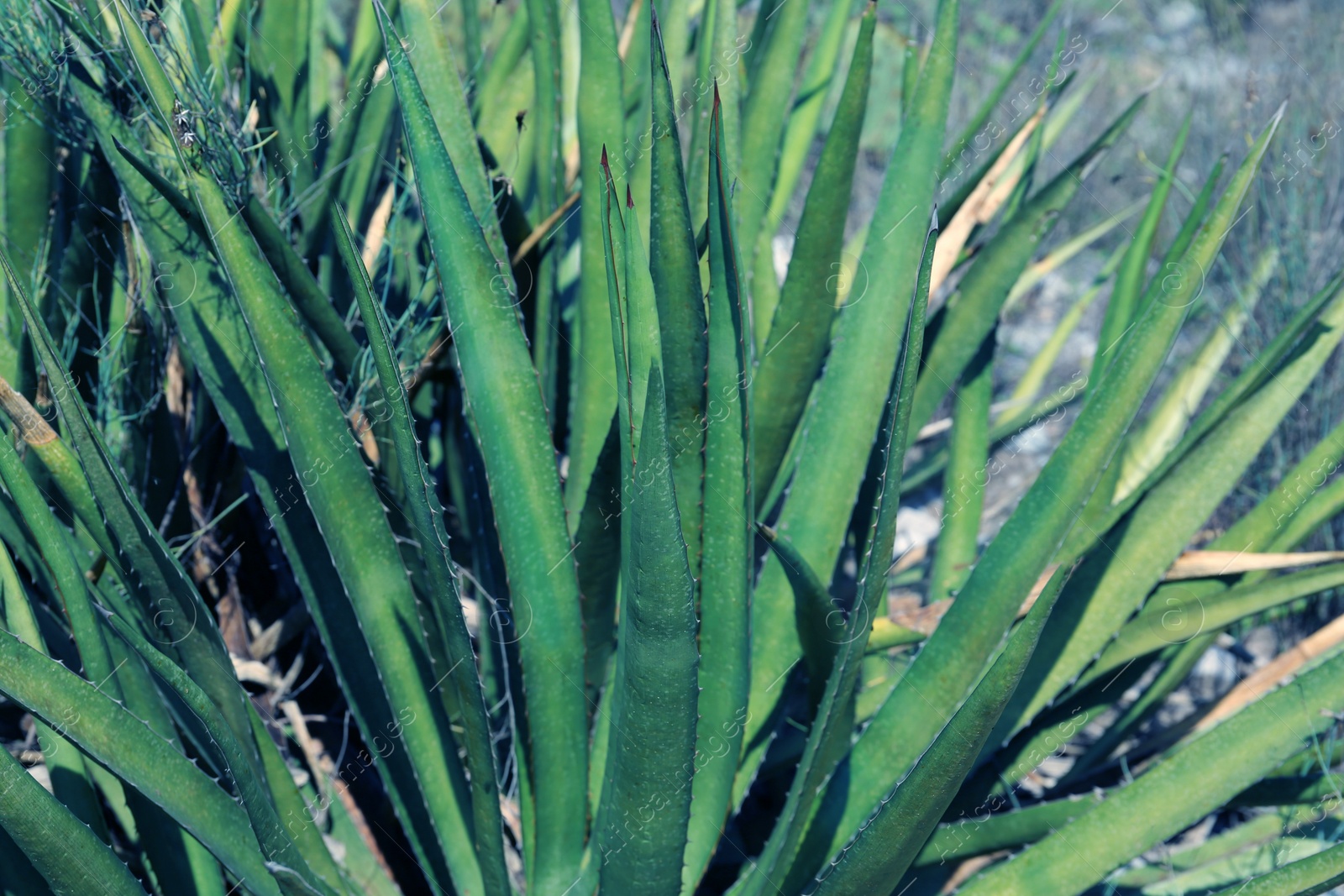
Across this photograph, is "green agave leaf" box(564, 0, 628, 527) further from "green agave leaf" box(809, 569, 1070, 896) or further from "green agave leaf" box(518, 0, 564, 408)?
"green agave leaf" box(809, 569, 1070, 896)

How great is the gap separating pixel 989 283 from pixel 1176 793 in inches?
23.5

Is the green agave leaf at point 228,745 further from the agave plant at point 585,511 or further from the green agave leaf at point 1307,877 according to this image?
the green agave leaf at point 1307,877

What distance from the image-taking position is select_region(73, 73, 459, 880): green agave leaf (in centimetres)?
89

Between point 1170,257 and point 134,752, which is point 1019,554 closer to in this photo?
point 1170,257

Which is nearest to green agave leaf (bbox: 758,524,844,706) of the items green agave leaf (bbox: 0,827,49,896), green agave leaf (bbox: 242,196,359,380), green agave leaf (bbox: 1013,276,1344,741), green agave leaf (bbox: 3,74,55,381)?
green agave leaf (bbox: 1013,276,1344,741)

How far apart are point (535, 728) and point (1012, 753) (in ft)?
1.61

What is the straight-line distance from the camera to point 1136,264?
45.5 inches

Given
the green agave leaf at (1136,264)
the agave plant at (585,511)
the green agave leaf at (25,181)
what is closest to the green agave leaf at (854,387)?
the agave plant at (585,511)

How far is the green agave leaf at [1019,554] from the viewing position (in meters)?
0.84

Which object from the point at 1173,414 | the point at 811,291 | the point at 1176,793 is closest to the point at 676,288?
the point at 811,291

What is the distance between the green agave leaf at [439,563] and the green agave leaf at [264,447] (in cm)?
17

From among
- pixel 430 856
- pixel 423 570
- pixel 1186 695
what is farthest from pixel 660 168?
pixel 1186 695

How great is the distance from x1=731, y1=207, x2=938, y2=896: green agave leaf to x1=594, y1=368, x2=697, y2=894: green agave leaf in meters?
0.09

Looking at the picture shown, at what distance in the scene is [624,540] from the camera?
751 mm
